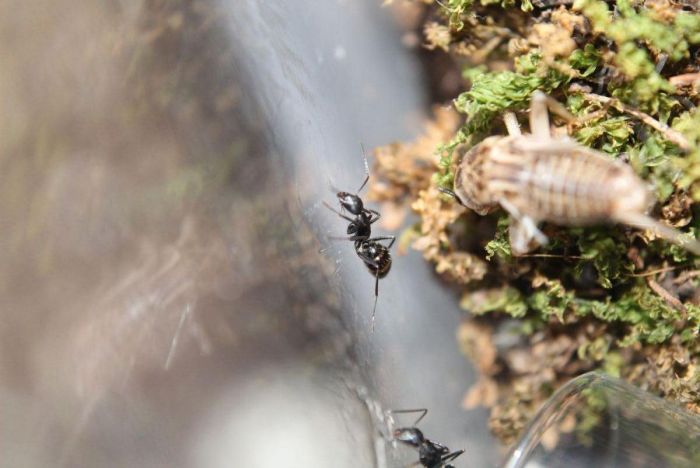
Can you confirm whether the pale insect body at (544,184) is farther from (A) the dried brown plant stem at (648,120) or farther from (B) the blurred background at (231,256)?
(B) the blurred background at (231,256)

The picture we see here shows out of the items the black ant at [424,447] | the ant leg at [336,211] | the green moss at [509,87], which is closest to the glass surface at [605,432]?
the black ant at [424,447]

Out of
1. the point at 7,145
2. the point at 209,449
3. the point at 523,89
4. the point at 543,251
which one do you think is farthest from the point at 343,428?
the point at 7,145

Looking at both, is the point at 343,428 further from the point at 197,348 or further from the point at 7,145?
the point at 7,145

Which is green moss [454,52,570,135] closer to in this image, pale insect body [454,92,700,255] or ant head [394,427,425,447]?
pale insect body [454,92,700,255]

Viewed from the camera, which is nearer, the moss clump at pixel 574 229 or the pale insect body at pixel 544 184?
the pale insect body at pixel 544 184

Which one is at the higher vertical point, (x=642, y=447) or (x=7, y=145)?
(x=7, y=145)

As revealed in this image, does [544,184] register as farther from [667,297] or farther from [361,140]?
[361,140]
